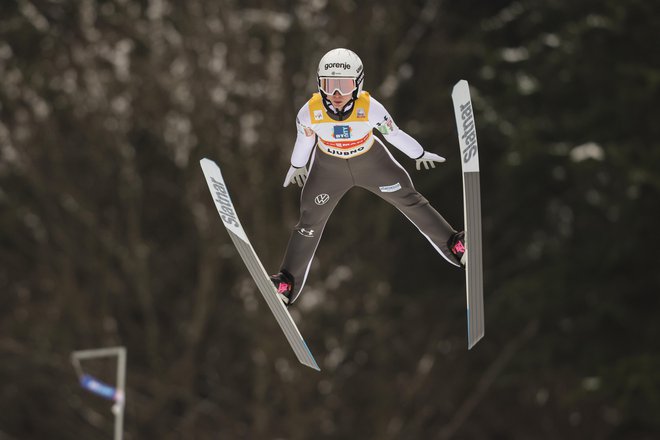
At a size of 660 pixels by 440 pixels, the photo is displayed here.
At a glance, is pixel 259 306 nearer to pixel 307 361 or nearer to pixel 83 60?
pixel 83 60

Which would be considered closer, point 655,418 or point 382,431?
point 655,418

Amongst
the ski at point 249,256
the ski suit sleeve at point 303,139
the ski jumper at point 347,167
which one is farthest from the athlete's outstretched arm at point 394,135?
the ski at point 249,256

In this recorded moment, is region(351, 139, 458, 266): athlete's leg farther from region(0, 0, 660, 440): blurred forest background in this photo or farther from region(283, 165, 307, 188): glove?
region(0, 0, 660, 440): blurred forest background

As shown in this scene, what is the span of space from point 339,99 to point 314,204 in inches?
36.8

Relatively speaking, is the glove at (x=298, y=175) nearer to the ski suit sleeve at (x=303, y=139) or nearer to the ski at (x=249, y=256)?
the ski suit sleeve at (x=303, y=139)

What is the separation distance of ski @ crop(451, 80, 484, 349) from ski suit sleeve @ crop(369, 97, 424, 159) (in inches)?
12.2

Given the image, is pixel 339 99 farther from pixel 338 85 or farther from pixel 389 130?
pixel 389 130

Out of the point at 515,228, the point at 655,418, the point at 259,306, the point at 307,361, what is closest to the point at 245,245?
the point at 307,361

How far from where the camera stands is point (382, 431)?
22828mm

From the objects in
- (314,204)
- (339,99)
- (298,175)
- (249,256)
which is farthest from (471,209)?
(249,256)

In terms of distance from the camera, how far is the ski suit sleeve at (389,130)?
620 centimetres

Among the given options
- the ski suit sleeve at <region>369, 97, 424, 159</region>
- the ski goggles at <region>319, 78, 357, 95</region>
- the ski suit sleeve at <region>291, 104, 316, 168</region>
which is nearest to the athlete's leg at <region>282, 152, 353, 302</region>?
the ski suit sleeve at <region>291, 104, 316, 168</region>

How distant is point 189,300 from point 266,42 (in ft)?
19.3

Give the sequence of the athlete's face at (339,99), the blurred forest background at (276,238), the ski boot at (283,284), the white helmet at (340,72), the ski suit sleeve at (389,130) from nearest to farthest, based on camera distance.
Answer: the white helmet at (340,72)
the athlete's face at (339,99)
the ski suit sleeve at (389,130)
the ski boot at (283,284)
the blurred forest background at (276,238)
